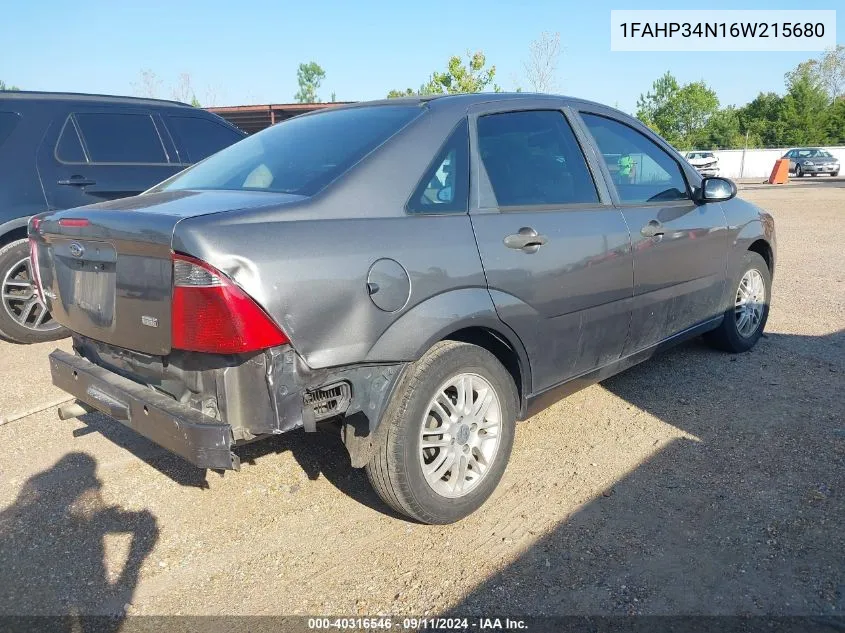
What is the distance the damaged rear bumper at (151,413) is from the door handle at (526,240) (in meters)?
1.45

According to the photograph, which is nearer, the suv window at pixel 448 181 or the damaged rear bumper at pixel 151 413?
the damaged rear bumper at pixel 151 413

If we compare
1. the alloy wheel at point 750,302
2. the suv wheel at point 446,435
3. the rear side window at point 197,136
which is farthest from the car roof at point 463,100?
the rear side window at point 197,136

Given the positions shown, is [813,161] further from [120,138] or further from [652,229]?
[120,138]

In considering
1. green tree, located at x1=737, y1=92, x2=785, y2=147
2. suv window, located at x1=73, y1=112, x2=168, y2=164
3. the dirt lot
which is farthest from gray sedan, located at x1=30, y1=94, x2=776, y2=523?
green tree, located at x1=737, y1=92, x2=785, y2=147

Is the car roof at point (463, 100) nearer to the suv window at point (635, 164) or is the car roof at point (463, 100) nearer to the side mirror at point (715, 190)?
the suv window at point (635, 164)

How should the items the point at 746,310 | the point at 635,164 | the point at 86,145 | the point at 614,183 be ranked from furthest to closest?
the point at 86,145, the point at 746,310, the point at 635,164, the point at 614,183

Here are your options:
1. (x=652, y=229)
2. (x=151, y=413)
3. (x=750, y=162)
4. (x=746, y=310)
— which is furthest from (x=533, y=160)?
(x=750, y=162)

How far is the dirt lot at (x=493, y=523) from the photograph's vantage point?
2.52 metres

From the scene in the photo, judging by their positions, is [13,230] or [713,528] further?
[13,230]

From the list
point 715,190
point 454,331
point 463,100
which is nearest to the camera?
point 454,331

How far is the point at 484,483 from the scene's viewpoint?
3.10 metres

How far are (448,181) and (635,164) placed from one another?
1.69m

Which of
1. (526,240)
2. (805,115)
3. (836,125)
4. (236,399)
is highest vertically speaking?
(805,115)

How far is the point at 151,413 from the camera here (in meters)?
2.56
